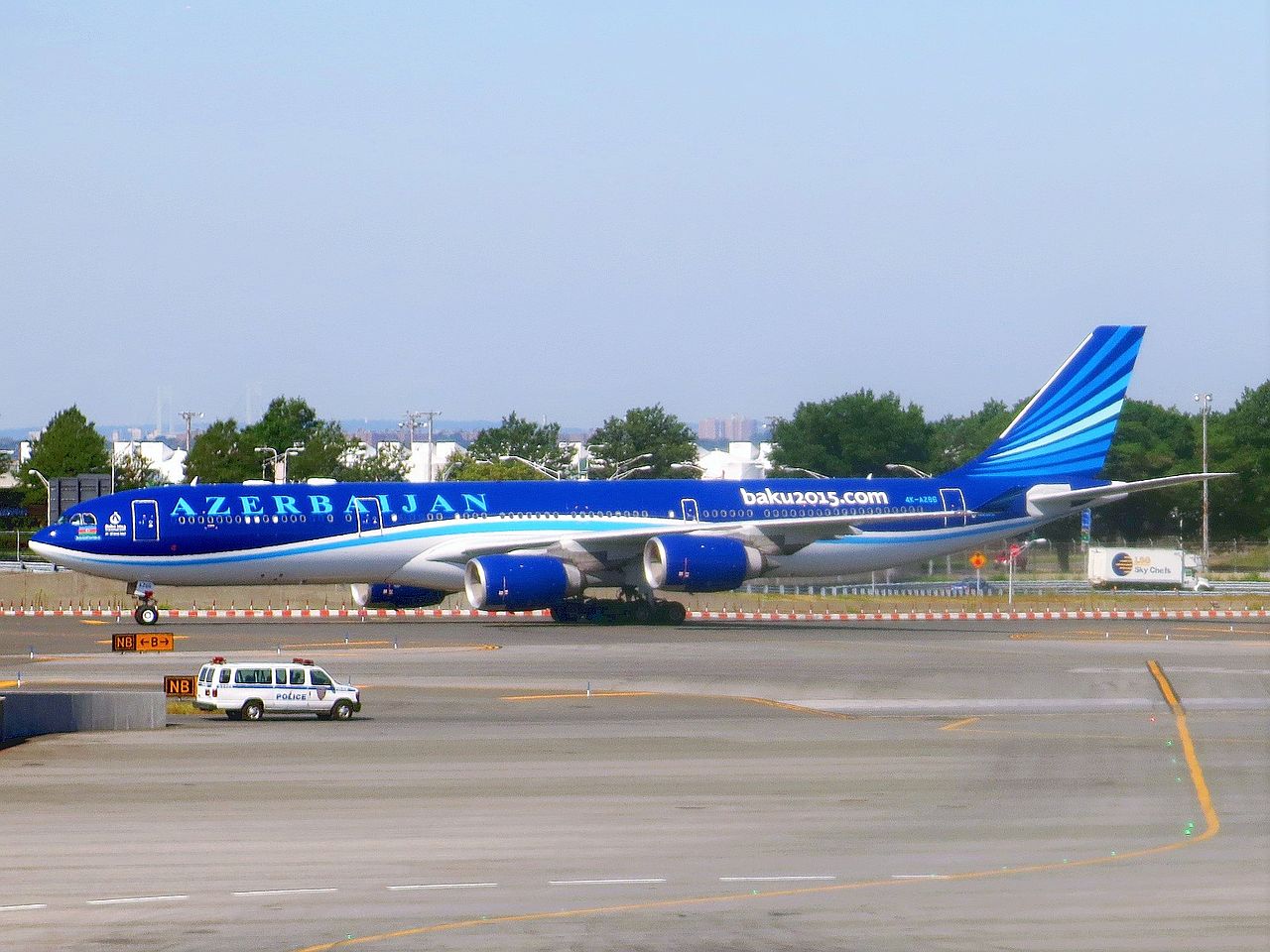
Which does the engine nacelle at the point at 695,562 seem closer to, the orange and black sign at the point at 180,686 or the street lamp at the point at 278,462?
the orange and black sign at the point at 180,686

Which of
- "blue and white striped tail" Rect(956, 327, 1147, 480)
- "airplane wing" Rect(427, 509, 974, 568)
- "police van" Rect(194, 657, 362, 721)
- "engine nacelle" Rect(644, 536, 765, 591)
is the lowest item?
"police van" Rect(194, 657, 362, 721)

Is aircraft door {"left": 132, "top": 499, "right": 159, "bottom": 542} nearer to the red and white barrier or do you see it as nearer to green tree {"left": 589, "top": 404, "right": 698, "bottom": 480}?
the red and white barrier

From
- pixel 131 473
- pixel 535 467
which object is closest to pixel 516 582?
pixel 535 467

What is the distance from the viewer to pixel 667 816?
20.6m

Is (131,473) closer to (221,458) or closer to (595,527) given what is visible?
(221,458)

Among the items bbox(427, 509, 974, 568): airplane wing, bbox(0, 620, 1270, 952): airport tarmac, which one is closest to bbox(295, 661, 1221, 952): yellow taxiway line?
bbox(0, 620, 1270, 952): airport tarmac

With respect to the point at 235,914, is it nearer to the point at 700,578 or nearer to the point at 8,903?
the point at 8,903

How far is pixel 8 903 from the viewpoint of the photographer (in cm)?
1559

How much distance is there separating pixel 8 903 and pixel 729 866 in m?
6.68

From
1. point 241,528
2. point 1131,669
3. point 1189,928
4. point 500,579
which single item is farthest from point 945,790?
point 241,528

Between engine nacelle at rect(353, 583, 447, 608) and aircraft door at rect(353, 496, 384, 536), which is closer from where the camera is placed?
aircraft door at rect(353, 496, 384, 536)

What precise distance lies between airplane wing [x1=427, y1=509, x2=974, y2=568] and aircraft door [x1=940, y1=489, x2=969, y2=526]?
10.5ft

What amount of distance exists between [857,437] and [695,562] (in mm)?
102855

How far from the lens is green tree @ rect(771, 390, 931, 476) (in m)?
155
